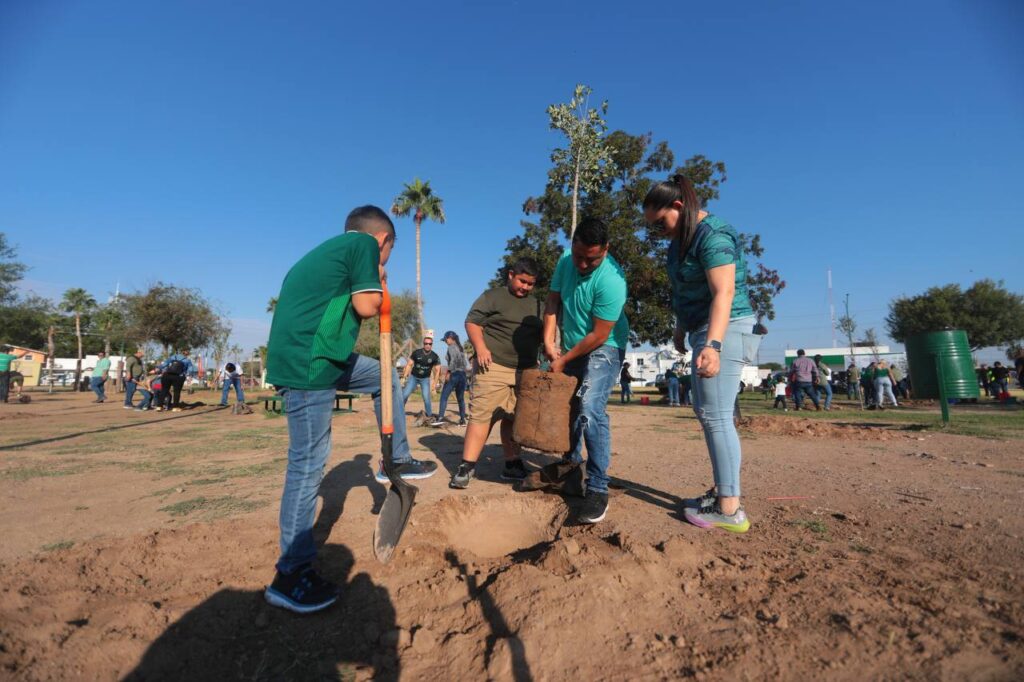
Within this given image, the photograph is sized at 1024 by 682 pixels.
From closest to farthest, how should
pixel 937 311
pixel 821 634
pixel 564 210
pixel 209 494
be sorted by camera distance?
pixel 821 634
pixel 209 494
pixel 564 210
pixel 937 311

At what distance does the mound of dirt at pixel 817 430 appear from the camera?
6391 mm

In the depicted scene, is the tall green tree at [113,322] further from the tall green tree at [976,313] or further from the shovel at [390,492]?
the tall green tree at [976,313]

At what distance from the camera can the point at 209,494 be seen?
3.64 metres

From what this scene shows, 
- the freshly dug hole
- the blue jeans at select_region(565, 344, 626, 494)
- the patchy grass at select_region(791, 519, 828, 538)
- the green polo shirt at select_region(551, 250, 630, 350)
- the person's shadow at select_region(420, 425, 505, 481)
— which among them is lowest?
the freshly dug hole

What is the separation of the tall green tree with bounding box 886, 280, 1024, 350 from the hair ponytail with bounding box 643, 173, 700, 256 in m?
41.3

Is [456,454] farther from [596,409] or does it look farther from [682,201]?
[682,201]

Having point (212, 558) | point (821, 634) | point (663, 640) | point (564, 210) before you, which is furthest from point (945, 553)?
point (564, 210)

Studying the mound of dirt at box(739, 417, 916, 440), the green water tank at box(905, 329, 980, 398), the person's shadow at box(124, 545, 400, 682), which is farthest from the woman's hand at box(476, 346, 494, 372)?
the green water tank at box(905, 329, 980, 398)

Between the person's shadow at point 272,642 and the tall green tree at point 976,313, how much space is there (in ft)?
141

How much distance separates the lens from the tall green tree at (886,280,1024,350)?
34.6 meters

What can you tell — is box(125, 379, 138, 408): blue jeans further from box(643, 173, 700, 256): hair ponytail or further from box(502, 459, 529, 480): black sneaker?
box(643, 173, 700, 256): hair ponytail

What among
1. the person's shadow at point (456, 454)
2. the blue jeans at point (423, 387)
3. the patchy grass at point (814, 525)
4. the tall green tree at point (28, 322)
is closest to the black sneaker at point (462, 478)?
the person's shadow at point (456, 454)

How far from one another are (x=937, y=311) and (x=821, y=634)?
46291 millimetres

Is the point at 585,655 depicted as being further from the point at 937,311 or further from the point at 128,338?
the point at 937,311
